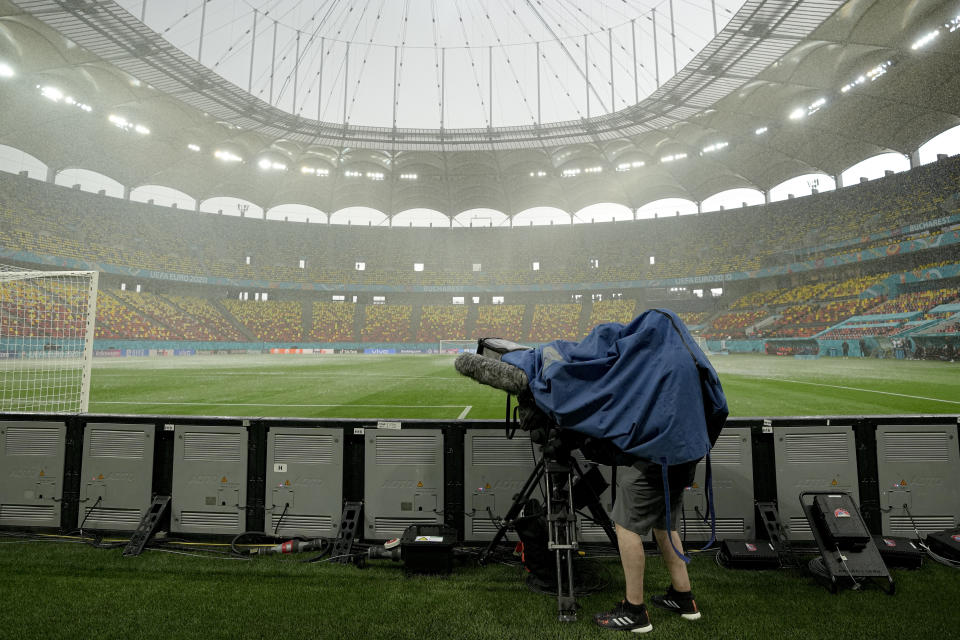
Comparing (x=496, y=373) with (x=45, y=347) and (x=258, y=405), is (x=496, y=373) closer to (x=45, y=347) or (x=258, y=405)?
(x=258, y=405)

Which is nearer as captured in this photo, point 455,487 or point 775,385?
point 455,487

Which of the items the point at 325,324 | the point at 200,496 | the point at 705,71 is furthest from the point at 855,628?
the point at 325,324

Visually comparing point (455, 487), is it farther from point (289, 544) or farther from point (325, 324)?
point (325, 324)

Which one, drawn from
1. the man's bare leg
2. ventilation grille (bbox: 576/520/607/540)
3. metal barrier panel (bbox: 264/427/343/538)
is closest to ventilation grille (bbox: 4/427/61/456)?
metal barrier panel (bbox: 264/427/343/538)

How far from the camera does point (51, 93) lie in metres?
30.8

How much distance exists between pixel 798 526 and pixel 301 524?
4.02 metres

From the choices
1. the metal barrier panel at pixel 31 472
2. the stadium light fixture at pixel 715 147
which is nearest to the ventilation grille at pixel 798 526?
the metal barrier panel at pixel 31 472

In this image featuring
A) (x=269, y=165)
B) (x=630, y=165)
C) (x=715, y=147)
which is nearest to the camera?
(x=715, y=147)

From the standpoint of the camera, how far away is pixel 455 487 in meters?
3.55

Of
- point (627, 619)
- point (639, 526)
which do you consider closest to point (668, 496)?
point (639, 526)

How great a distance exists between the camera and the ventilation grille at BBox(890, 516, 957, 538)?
11.2 feet

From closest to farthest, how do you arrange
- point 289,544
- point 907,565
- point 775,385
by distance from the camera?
point 907,565 → point 289,544 → point 775,385

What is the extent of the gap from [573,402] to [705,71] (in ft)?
108

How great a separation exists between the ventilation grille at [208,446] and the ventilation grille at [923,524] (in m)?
5.35
